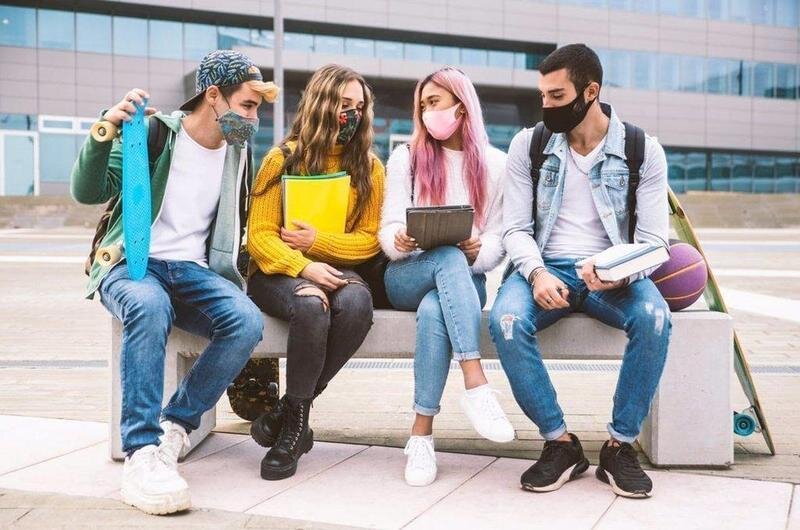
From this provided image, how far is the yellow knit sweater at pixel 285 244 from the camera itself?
381 centimetres

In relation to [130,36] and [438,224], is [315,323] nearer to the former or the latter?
[438,224]

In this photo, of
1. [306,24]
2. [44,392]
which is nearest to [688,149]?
[306,24]

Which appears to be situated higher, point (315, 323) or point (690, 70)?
point (690, 70)

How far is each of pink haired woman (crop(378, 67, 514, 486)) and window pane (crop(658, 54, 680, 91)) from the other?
4282 centimetres

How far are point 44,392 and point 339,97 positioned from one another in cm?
274

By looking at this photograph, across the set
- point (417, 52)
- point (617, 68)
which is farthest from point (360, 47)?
point (617, 68)

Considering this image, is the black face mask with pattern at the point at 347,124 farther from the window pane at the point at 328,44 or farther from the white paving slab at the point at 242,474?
the window pane at the point at 328,44

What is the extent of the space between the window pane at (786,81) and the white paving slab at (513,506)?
1876 inches

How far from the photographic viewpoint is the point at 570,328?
12.6 ft

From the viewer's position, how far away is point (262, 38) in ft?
126

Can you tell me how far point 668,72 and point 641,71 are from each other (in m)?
1.67

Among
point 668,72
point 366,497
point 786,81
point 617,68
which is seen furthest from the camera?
point 786,81

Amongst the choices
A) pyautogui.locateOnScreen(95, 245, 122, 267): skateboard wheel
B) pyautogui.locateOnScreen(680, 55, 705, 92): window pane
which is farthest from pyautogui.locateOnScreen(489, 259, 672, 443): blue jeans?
pyautogui.locateOnScreen(680, 55, 705, 92): window pane

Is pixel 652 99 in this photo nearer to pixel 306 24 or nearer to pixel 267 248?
pixel 306 24
